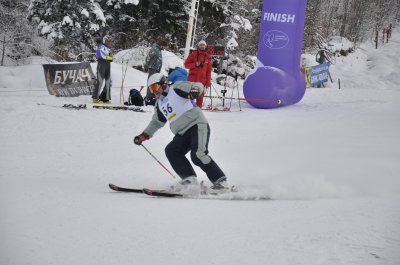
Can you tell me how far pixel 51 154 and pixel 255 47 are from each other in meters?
21.1

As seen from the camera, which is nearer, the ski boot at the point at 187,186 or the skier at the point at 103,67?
the ski boot at the point at 187,186

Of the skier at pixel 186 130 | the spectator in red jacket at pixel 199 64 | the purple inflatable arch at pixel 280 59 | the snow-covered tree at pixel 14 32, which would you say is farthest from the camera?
the snow-covered tree at pixel 14 32

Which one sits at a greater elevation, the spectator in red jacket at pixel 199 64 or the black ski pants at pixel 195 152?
the spectator in red jacket at pixel 199 64

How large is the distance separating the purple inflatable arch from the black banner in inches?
184

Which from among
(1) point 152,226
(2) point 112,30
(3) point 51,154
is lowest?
(3) point 51,154

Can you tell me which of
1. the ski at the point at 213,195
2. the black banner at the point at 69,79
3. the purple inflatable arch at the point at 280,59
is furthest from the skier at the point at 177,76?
the black banner at the point at 69,79

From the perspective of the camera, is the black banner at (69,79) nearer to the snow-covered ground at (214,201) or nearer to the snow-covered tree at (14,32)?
the snow-covered ground at (214,201)

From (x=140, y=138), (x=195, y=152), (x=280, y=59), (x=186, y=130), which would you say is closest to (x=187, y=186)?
(x=195, y=152)

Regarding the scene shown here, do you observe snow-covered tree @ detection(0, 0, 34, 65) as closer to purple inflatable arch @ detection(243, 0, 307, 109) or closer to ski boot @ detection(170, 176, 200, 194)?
purple inflatable arch @ detection(243, 0, 307, 109)

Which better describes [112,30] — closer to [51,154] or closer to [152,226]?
[51,154]

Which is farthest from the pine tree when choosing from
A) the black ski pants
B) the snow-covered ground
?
the black ski pants

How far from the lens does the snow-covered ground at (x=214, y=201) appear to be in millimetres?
2414

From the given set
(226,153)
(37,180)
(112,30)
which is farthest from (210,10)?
(37,180)

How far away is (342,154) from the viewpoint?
19.5 feet
